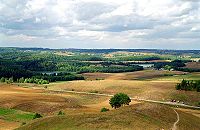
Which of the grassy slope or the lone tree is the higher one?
the grassy slope

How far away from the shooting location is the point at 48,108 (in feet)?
414

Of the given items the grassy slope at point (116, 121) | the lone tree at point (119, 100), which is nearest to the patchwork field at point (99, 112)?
the grassy slope at point (116, 121)

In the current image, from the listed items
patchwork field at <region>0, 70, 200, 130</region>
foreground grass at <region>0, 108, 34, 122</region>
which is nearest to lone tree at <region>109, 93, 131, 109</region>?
patchwork field at <region>0, 70, 200, 130</region>

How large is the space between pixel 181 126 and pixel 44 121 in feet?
101

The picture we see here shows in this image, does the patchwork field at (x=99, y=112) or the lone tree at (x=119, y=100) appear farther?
the lone tree at (x=119, y=100)

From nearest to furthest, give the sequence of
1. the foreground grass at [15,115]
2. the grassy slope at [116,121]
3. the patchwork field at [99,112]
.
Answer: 1. the grassy slope at [116,121]
2. the patchwork field at [99,112]
3. the foreground grass at [15,115]

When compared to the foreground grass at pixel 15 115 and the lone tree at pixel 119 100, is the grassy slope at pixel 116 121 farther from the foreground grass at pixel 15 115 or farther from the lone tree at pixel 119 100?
the lone tree at pixel 119 100

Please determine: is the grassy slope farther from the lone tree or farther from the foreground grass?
the lone tree

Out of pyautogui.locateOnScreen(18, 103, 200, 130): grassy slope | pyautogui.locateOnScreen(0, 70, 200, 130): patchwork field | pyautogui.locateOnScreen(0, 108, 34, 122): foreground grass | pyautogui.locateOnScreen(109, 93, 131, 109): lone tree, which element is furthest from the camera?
pyautogui.locateOnScreen(109, 93, 131, 109): lone tree

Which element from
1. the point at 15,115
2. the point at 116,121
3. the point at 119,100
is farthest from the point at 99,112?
the point at 15,115

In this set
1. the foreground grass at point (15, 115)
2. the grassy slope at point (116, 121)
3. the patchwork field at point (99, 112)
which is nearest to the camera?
the grassy slope at point (116, 121)

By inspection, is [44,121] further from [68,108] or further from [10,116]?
[68,108]

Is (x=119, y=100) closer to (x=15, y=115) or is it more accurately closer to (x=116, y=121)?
(x=15, y=115)

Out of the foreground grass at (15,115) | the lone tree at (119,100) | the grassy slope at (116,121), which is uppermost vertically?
the grassy slope at (116,121)
